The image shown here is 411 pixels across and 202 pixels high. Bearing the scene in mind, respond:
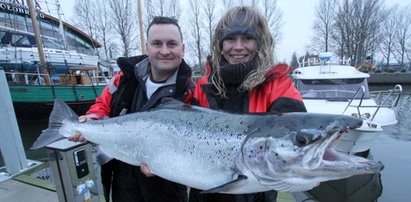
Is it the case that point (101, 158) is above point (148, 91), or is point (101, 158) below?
below

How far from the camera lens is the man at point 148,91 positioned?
7.98 ft

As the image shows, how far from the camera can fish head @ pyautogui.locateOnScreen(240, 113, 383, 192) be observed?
1346 millimetres

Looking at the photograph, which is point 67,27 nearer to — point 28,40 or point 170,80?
point 28,40

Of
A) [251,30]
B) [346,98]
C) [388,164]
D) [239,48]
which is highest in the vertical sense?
[251,30]

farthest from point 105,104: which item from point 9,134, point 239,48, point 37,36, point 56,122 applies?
point 37,36

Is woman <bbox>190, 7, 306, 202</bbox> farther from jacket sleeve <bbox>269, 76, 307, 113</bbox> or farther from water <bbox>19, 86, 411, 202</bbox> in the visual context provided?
water <bbox>19, 86, 411, 202</bbox>

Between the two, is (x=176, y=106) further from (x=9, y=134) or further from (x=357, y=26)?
(x=357, y=26)

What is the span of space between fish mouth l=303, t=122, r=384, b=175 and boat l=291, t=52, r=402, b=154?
5.34 metres

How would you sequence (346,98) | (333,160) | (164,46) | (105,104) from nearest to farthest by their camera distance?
(333,160)
(164,46)
(105,104)
(346,98)

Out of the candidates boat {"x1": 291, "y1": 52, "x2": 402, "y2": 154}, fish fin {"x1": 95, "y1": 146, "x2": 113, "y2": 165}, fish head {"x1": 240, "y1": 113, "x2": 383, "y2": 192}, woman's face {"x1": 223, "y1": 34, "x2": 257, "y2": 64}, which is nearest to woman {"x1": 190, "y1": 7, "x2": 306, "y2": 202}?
woman's face {"x1": 223, "y1": 34, "x2": 257, "y2": 64}

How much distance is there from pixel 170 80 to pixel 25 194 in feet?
10.7

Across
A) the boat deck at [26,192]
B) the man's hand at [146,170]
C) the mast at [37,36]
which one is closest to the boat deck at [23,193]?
the boat deck at [26,192]

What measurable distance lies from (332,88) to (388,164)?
9.63ft

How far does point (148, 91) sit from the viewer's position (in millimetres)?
2582
